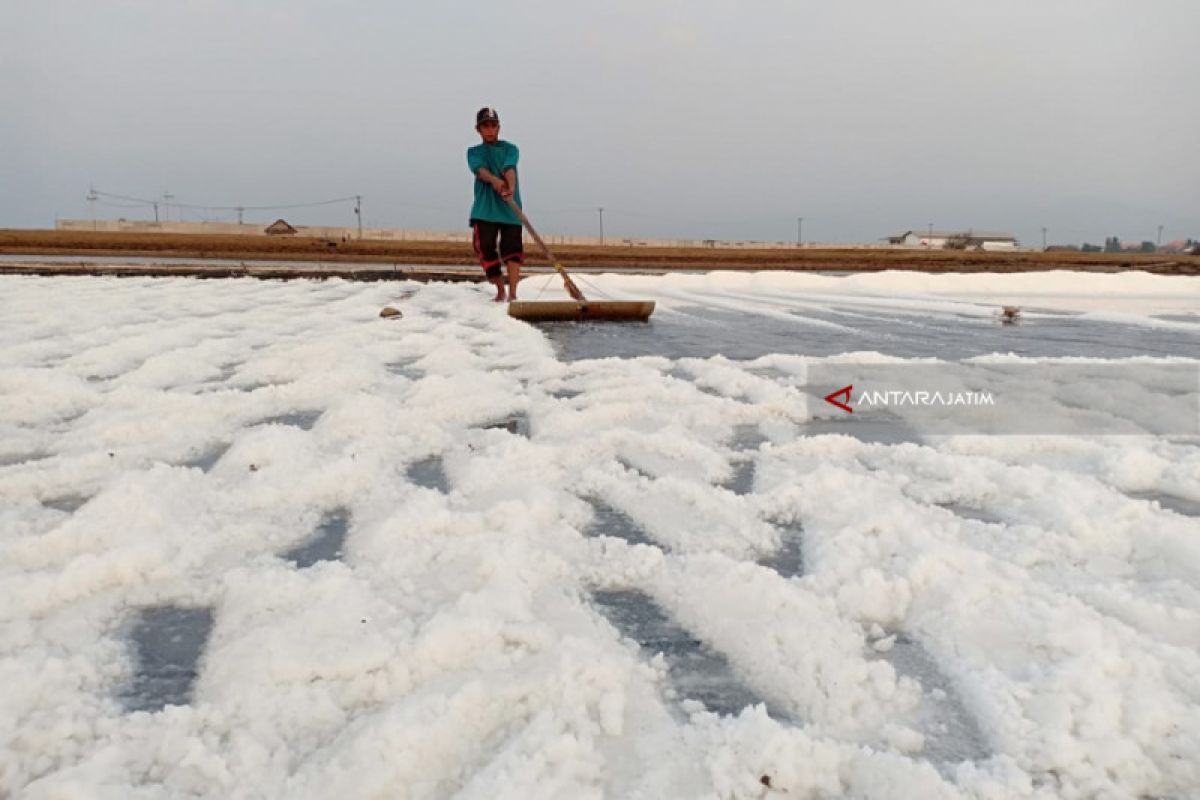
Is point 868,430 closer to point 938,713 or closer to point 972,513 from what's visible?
point 972,513

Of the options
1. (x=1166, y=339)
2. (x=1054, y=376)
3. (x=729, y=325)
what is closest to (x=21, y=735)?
(x=1054, y=376)

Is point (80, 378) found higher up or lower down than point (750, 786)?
higher up

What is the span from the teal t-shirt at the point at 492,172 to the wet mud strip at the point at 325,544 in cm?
403

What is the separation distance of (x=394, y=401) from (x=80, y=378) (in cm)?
112

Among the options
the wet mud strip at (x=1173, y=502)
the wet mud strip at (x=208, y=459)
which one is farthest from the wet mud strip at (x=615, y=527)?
the wet mud strip at (x=1173, y=502)

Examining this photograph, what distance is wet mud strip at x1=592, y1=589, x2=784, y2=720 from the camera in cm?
90

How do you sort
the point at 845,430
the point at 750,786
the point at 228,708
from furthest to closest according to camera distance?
1. the point at 845,430
2. the point at 228,708
3. the point at 750,786

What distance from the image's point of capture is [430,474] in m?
1.65

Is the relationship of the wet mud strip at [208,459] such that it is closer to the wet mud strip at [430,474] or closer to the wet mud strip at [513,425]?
the wet mud strip at [430,474]

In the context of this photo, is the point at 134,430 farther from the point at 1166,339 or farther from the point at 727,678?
the point at 1166,339

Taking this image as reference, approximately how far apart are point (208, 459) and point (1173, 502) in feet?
6.68

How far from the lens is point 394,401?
226 centimetres

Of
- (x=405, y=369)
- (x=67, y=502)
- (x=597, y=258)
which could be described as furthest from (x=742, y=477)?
(x=597, y=258)

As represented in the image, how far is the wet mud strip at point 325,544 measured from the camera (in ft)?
4.03
